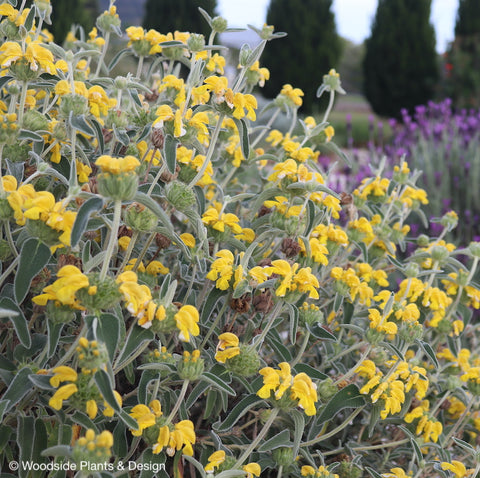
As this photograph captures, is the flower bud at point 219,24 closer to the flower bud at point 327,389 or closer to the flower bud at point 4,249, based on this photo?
the flower bud at point 4,249

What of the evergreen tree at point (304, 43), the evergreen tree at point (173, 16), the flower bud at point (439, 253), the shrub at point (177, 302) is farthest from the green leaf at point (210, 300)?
the evergreen tree at point (304, 43)

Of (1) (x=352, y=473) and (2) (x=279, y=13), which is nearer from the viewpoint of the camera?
(1) (x=352, y=473)

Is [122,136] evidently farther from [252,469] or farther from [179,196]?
A: [252,469]

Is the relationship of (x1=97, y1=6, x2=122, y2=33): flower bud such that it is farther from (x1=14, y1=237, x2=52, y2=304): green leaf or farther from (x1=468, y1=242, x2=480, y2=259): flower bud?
(x1=468, y1=242, x2=480, y2=259): flower bud

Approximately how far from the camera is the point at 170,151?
3.37ft

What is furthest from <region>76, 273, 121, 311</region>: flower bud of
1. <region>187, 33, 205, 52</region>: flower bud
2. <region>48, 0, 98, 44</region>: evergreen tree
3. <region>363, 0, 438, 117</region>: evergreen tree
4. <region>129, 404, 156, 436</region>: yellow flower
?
<region>363, 0, 438, 117</region>: evergreen tree

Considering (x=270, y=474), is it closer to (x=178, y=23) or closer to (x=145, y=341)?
(x=145, y=341)

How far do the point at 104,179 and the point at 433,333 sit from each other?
1.21 m

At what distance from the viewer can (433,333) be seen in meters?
1.67

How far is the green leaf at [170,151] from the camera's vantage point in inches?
39.8

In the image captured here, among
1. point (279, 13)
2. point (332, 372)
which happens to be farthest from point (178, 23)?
point (332, 372)

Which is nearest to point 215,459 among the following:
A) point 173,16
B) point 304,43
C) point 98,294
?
point 98,294

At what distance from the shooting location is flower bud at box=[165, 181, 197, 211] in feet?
3.44

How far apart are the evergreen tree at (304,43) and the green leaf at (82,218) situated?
788cm
